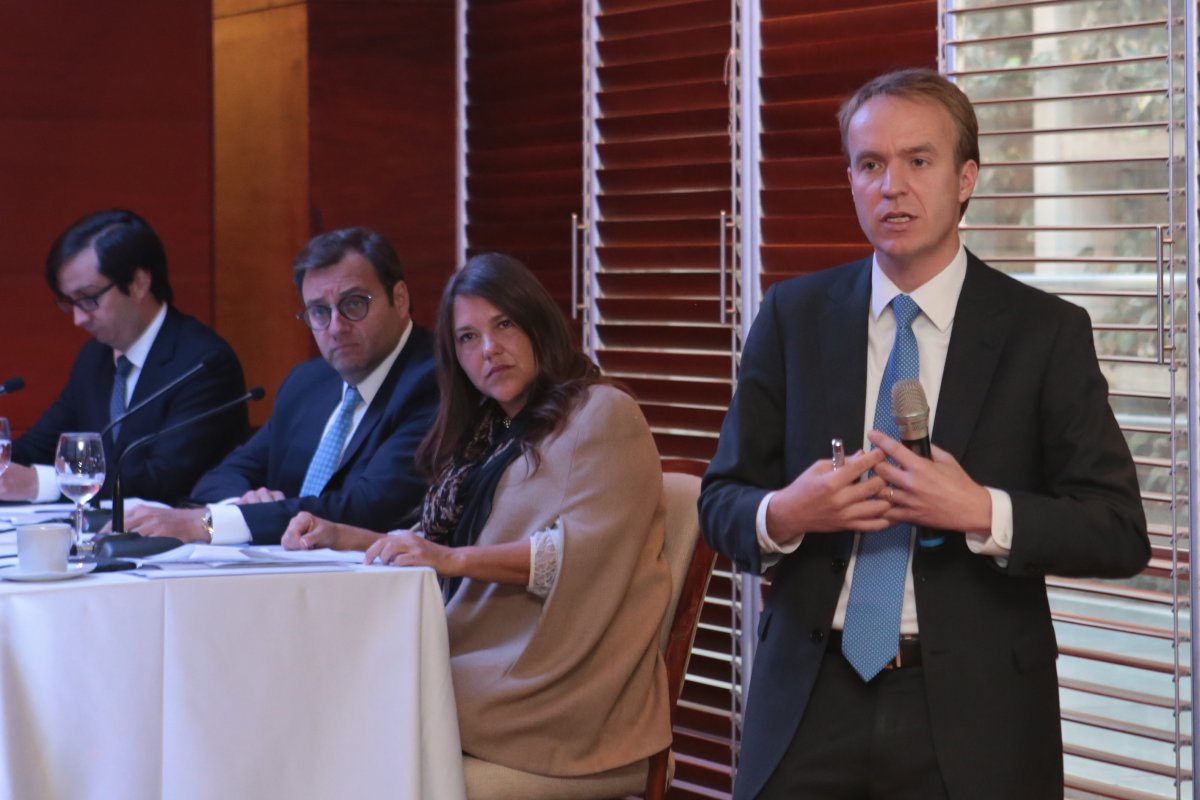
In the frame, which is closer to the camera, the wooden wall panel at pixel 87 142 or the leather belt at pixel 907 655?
the leather belt at pixel 907 655

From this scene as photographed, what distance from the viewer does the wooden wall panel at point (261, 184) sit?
15.0 feet

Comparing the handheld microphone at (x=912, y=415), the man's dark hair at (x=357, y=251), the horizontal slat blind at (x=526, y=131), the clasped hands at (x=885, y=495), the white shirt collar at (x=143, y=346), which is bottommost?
the clasped hands at (x=885, y=495)

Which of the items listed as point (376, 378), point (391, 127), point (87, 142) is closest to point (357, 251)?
point (376, 378)

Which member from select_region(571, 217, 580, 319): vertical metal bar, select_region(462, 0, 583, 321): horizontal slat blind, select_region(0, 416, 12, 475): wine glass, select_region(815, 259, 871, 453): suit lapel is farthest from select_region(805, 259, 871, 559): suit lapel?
select_region(462, 0, 583, 321): horizontal slat blind

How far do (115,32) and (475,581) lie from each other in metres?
2.61

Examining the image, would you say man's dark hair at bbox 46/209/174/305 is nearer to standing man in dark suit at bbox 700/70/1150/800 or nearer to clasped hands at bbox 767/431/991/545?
standing man in dark suit at bbox 700/70/1150/800

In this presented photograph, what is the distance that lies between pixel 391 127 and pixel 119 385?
1.15 meters

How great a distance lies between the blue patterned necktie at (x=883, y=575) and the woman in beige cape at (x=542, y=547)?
0.86 meters

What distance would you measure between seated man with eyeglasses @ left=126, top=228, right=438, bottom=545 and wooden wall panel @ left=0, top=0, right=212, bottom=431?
1.17 m

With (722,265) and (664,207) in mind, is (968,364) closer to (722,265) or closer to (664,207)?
(722,265)

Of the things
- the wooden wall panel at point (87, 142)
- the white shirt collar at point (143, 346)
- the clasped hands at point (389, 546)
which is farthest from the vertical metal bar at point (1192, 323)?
the wooden wall panel at point (87, 142)

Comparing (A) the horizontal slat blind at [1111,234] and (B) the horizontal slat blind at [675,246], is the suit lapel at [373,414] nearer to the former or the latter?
(B) the horizontal slat blind at [675,246]

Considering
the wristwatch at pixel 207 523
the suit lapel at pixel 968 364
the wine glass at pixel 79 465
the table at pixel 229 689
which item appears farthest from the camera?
the wristwatch at pixel 207 523

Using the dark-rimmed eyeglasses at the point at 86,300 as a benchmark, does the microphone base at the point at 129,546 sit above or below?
below
